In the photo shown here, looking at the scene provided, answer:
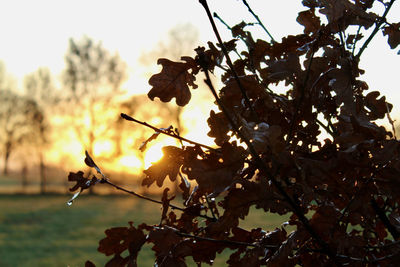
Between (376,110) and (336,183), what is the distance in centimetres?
41

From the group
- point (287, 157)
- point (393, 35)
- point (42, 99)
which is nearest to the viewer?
point (287, 157)

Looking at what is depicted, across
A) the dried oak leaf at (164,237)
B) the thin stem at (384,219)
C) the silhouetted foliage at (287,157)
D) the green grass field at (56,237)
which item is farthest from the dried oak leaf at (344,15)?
the green grass field at (56,237)

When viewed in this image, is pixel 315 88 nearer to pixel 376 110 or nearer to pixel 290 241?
pixel 376 110

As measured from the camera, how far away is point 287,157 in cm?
92

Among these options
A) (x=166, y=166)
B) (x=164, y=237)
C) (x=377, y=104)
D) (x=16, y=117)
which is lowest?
(x=164, y=237)

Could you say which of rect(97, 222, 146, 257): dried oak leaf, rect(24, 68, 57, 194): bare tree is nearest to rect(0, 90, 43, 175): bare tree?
rect(24, 68, 57, 194): bare tree

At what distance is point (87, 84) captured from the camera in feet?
109

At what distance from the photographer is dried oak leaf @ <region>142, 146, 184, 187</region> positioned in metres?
1.25

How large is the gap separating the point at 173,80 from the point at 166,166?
252mm

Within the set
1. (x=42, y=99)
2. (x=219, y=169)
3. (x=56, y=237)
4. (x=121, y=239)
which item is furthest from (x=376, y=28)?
(x=42, y=99)

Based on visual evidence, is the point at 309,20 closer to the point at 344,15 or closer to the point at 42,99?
the point at 344,15

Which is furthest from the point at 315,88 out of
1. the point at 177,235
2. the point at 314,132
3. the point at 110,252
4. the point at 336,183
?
the point at 110,252

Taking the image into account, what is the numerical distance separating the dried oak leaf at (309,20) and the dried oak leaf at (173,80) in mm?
436

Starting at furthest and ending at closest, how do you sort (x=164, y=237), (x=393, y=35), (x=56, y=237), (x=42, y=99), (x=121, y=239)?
(x=42, y=99) → (x=56, y=237) → (x=393, y=35) → (x=121, y=239) → (x=164, y=237)
